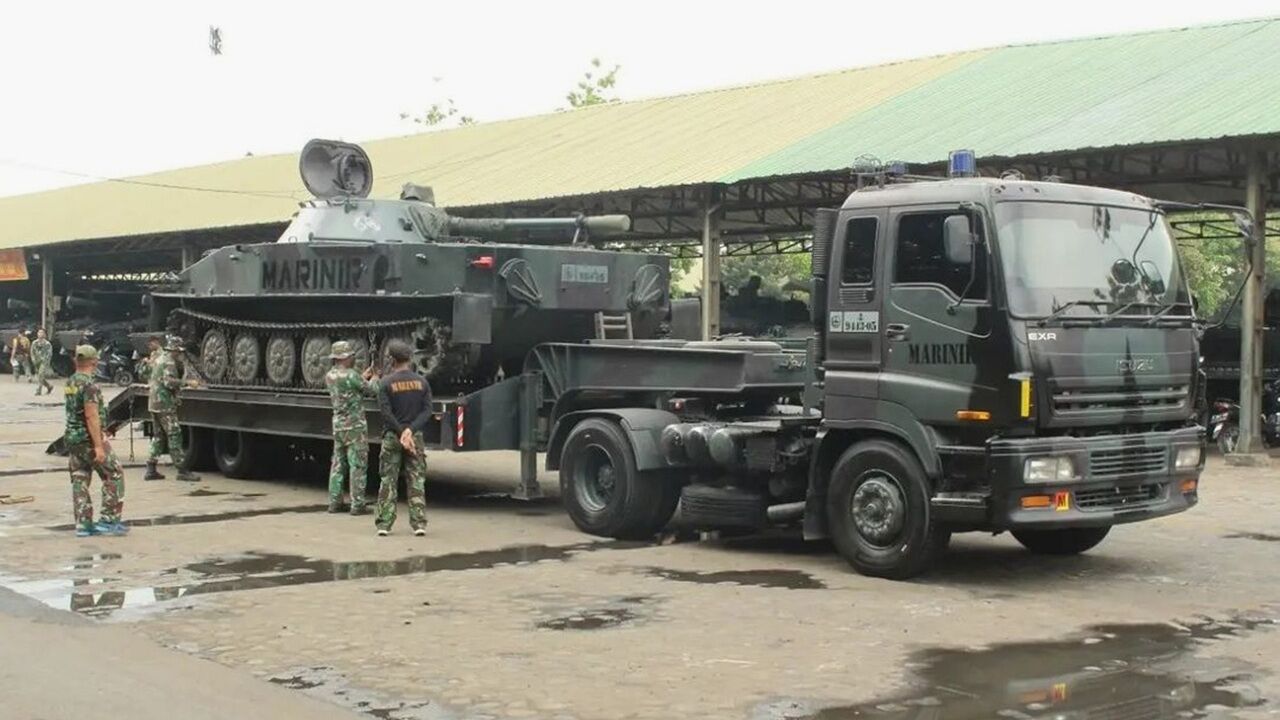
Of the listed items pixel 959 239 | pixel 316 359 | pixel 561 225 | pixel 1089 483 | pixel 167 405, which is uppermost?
pixel 561 225

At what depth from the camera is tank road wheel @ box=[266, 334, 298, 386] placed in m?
16.0

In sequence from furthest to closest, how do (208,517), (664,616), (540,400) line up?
(540,400) < (208,517) < (664,616)

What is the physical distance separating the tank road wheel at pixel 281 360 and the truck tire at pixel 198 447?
1.67 metres

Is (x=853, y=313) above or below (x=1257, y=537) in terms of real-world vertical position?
above

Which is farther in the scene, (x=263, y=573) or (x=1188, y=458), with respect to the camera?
(x=263, y=573)

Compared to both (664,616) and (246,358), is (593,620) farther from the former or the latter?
(246,358)

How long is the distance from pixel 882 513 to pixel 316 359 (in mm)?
7627

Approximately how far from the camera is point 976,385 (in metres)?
9.33

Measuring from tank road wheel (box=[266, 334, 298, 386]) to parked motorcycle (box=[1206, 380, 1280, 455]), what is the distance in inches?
493

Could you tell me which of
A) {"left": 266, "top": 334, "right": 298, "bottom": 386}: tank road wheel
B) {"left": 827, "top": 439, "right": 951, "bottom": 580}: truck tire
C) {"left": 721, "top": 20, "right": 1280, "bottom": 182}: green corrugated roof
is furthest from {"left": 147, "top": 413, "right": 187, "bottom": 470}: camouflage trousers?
{"left": 721, "top": 20, "right": 1280, "bottom": 182}: green corrugated roof

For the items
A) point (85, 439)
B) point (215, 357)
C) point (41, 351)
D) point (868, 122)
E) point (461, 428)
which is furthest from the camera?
point (41, 351)

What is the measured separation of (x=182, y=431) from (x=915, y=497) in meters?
10.7

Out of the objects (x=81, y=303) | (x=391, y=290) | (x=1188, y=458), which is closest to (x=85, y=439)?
(x=391, y=290)

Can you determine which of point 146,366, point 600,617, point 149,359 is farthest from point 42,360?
point 600,617
